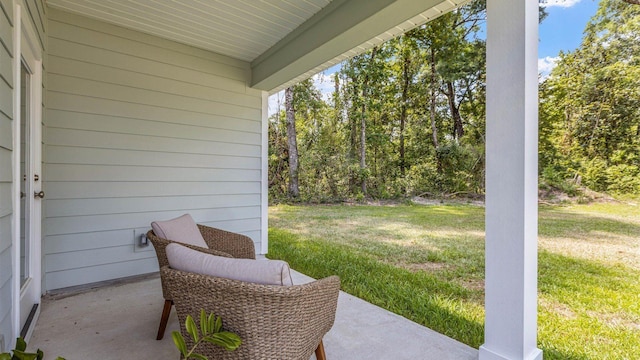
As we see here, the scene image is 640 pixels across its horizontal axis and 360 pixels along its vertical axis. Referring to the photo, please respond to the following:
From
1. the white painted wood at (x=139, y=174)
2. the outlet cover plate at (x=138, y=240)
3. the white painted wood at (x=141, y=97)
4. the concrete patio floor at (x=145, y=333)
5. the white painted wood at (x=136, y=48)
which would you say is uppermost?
the white painted wood at (x=136, y=48)

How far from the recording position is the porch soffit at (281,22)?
7.59 ft

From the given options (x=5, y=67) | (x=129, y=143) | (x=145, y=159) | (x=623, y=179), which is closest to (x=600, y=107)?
(x=623, y=179)

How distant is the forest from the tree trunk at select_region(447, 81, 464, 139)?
0.03 m

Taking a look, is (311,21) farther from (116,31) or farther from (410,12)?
(116,31)

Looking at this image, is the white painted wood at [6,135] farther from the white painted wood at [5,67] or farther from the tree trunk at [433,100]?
the tree trunk at [433,100]

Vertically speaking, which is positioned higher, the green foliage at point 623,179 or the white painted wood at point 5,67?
the white painted wood at point 5,67

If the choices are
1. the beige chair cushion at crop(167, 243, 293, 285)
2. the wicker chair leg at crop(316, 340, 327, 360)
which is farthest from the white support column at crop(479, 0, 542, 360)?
the beige chair cushion at crop(167, 243, 293, 285)

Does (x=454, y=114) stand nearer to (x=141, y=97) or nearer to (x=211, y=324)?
(x=141, y=97)

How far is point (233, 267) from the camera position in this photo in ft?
4.28

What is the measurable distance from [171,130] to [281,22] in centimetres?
169

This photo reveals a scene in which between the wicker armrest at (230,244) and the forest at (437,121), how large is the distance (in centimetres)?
712

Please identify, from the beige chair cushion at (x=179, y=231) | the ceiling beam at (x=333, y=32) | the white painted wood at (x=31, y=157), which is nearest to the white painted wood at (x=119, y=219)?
the white painted wood at (x=31, y=157)

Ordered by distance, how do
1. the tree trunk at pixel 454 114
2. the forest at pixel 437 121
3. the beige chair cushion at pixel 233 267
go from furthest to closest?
the tree trunk at pixel 454 114
the forest at pixel 437 121
the beige chair cushion at pixel 233 267

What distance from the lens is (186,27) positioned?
3.09 metres
